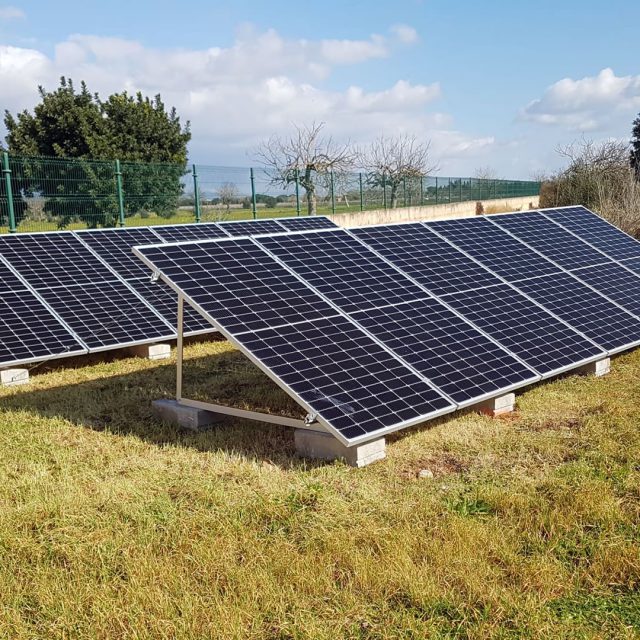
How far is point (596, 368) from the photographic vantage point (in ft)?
33.1

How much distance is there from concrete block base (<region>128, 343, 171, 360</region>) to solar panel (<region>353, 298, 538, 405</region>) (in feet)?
15.9

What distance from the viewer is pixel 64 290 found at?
1224 cm

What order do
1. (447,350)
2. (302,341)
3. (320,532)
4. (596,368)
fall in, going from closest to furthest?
(320,532), (302,341), (447,350), (596,368)

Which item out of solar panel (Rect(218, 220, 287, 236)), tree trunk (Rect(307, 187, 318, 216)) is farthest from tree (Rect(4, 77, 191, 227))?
solar panel (Rect(218, 220, 287, 236))

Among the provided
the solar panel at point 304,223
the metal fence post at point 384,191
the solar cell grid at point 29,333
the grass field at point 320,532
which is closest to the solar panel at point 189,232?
the solar panel at point 304,223

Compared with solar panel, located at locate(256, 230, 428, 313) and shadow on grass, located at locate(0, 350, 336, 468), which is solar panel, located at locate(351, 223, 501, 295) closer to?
solar panel, located at locate(256, 230, 428, 313)

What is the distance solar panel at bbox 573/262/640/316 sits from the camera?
466 inches

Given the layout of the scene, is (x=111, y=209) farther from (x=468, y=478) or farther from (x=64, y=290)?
(x=468, y=478)

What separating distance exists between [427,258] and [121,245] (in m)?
6.74

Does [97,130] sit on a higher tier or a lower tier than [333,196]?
higher

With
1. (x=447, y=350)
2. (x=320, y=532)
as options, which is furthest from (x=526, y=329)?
(x=320, y=532)

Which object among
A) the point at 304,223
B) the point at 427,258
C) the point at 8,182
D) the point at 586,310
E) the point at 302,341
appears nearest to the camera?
the point at 302,341

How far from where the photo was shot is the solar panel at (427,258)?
1004cm

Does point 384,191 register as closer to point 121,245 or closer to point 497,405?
point 121,245
